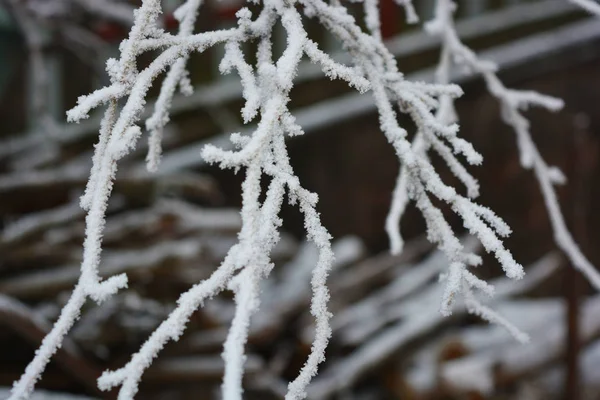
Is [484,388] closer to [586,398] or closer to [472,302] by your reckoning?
[586,398]

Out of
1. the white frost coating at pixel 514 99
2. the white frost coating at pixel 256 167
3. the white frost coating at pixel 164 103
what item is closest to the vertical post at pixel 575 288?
the white frost coating at pixel 514 99

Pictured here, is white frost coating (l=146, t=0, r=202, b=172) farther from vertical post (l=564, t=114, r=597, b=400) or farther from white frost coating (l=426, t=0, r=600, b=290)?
vertical post (l=564, t=114, r=597, b=400)

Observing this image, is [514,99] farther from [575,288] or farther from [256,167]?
[575,288]

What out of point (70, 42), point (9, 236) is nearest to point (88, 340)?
point (9, 236)

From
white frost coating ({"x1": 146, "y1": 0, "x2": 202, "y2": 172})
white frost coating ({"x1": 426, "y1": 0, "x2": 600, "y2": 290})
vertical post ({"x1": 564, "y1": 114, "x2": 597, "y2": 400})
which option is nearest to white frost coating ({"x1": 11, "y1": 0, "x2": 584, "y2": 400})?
white frost coating ({"x1": 146, "y1": 0, "x2": 202, "y2": 172})

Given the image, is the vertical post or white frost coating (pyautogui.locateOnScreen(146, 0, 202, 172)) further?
the vertical post

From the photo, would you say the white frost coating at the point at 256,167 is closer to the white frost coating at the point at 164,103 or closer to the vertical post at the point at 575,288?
the white frost coating at the point at 164,103

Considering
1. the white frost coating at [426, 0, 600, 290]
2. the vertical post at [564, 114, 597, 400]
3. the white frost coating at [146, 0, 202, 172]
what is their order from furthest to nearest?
the vertical post at [564, 114, 597, 400], the white frost coating at [426, 0, 600, 290], the white frost coating at [146, 0, 202, 172]

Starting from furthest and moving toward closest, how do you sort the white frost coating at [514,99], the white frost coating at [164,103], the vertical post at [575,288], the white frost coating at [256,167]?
the vertical post at [575,288] < the white frost coating at [514,99] < the white frost coating at [164,103] < the white frost coating at [256,167]

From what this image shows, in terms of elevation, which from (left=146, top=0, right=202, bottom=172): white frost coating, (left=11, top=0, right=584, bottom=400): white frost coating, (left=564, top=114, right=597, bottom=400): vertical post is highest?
(left=564, top=114, right=597, bottom=400): vertical post
